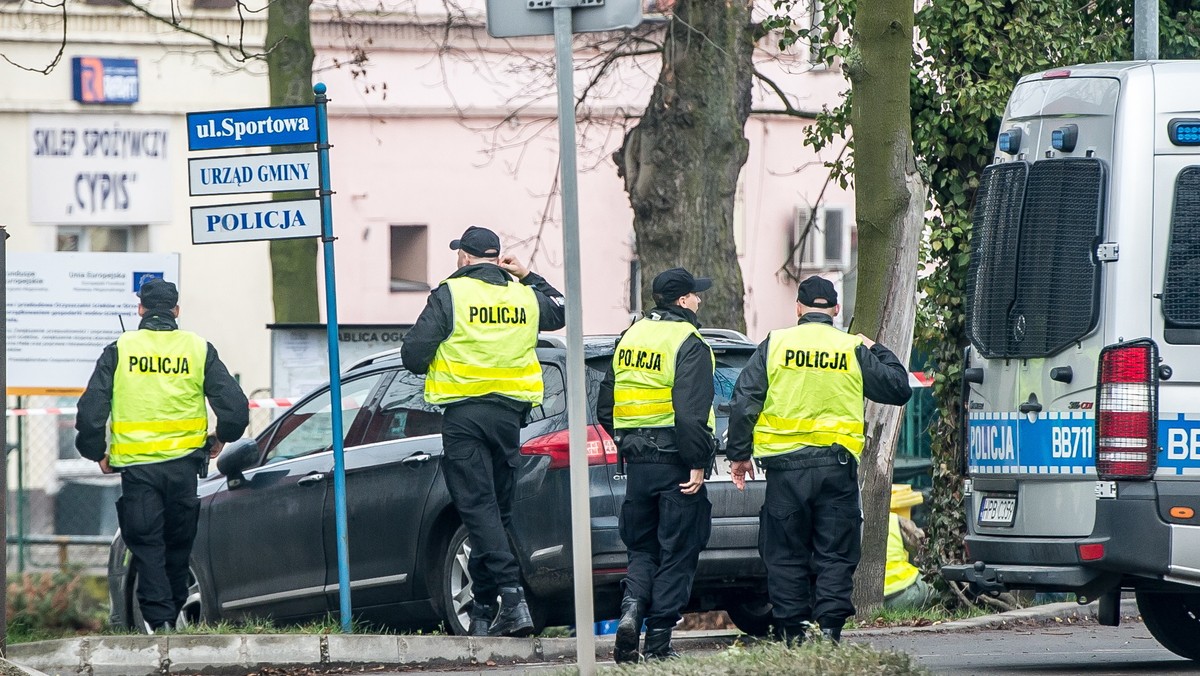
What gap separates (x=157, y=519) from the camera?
978cm

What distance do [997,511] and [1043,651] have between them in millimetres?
1754

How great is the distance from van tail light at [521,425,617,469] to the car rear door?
1.87 feet

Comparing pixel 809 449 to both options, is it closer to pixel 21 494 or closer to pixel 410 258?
pixel 21 494

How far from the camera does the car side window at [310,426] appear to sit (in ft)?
34.0

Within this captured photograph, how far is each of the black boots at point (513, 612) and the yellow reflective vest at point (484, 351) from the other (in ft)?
2.90

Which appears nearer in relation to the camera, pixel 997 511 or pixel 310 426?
pixel 997 511

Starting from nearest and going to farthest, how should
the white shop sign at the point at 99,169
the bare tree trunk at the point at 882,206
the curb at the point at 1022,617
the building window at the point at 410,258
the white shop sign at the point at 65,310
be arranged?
the bare tree trunk at the point at 882,206
the curb at the point at 1022,617
the white shop sign at the point at 65,310
the white shop sign at the point at 99,169
the building window at the point at 410,258

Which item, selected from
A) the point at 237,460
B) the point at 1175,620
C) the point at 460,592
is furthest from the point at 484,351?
the point at 1175,620

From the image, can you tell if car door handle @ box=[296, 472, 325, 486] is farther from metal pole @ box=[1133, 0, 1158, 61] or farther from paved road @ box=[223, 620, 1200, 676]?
metal pole @ box=[1133, 0, 1158, 61]

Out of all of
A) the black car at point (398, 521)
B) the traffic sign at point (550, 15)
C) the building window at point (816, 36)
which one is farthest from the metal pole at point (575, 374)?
the building window at point (816, 36)

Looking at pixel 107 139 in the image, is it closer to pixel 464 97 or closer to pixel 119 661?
pixel 464 97

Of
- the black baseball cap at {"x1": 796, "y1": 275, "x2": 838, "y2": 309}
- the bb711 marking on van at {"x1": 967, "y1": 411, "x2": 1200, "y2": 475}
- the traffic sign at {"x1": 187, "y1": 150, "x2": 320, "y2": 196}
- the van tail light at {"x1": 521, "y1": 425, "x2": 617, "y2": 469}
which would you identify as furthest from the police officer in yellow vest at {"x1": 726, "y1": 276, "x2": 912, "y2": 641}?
the traffic sign at {"x1": 187, "y1": 150, "x2": 320, "y2": 196}

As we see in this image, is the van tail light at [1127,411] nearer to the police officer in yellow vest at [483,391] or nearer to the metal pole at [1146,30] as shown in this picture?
the police officer in yellow vest at [483,391]

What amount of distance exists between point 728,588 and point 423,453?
5.37 ft
